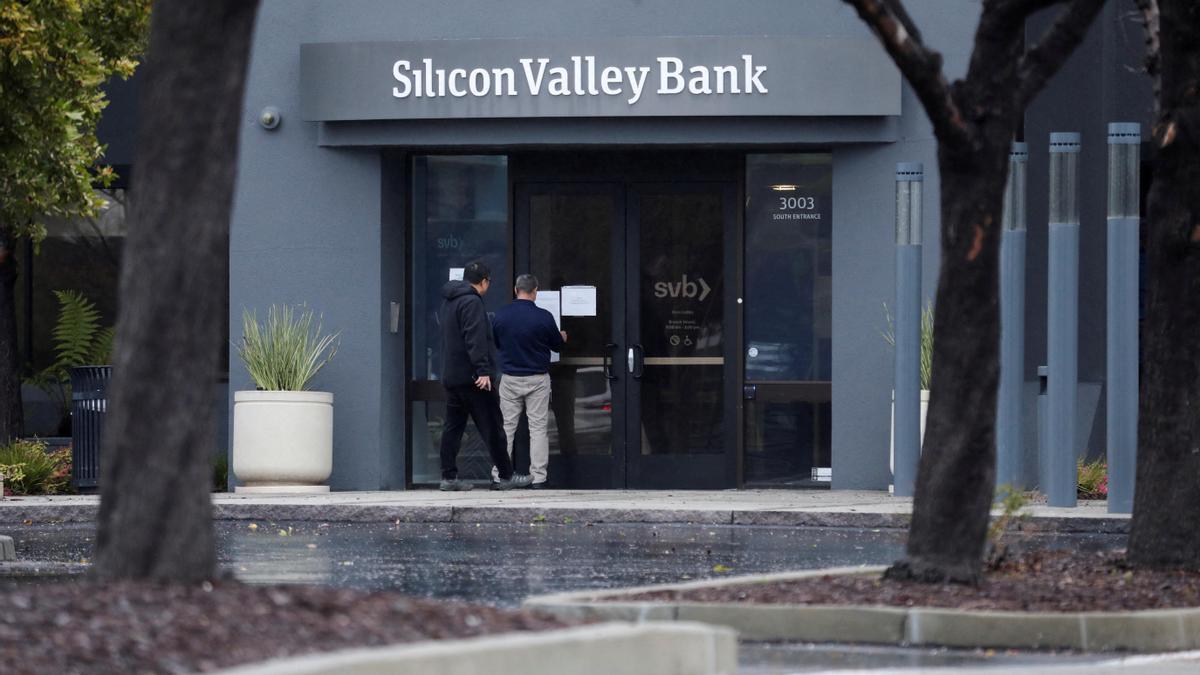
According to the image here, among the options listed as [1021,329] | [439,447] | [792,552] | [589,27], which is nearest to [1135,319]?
[1021,329]

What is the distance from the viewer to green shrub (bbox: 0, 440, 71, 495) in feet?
58.5

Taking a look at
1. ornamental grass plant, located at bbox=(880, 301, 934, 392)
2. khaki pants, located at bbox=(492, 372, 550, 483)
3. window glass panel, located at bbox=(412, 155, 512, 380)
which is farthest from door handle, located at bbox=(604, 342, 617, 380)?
ornamental grass plant, located at bbox=(880, 301, 934, 392)

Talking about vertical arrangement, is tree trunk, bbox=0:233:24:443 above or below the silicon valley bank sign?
below

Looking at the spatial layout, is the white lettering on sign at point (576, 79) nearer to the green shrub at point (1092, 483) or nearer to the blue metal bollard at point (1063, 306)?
the blue metal bollard at point (1063, 306)

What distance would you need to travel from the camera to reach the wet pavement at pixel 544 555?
24.6ft

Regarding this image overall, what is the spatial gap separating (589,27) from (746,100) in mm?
1598

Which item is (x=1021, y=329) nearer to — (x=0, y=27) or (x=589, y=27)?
(x=589, y=27)

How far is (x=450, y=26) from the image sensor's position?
58.6ft

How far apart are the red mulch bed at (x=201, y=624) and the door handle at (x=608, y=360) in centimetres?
1181

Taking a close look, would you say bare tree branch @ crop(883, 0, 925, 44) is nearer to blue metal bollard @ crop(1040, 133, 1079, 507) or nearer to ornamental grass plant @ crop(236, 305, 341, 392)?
blue metal bollard @ crop(1040, 133, 1079, 507)

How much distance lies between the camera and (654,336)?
18.3m

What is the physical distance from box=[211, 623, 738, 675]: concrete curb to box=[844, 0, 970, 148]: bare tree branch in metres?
2.89

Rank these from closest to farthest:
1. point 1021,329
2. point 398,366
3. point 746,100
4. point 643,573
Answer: point 643,573 → point 1021,329 → point 746,100 → point 398,366

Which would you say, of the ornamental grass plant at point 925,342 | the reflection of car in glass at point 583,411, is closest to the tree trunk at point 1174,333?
the ornamental grass plant at point 925,342
